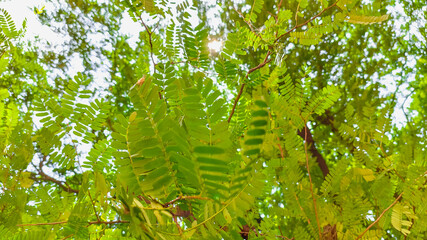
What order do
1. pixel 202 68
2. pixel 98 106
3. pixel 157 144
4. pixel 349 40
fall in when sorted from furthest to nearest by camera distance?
pixel 349 40
pixel 202 68
pixel 98 106
pixel 157 144

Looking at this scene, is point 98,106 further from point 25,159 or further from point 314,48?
point 314,48

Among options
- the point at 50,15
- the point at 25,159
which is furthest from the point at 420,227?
the point at 50,15

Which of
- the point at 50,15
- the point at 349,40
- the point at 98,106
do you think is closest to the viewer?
the point at 98,106

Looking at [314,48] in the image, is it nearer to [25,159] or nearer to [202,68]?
[202,68]

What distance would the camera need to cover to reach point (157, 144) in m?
0.24

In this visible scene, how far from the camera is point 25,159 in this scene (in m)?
0.51

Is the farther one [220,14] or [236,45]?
[220,14]

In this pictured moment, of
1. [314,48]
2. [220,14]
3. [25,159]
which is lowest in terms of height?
[25,159]

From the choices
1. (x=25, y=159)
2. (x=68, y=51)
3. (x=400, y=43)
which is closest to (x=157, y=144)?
(x=25, y=159)

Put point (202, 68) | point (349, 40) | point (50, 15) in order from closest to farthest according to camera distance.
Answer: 1. point (202, 68)
2. point (50, 15)
3. point (349, 40)

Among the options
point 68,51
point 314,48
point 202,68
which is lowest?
point 202,68

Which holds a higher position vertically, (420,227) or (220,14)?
(220,14)

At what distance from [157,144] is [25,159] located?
41 cm

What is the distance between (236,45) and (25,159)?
1.43ft
